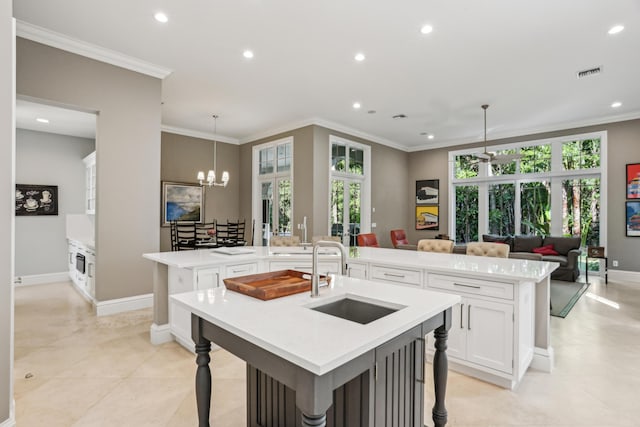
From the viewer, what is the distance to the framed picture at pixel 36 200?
598 centimetres

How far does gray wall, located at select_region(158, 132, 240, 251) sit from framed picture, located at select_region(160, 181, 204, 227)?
0.13 meters

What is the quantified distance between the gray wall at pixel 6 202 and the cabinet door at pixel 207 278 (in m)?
1.22

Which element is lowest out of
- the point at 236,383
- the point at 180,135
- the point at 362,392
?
the point at 236,383

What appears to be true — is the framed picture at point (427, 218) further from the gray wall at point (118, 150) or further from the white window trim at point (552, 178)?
the gray wall at point (118, 150)

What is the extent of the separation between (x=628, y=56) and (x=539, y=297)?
357 centimetres

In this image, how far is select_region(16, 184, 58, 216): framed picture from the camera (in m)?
5.98

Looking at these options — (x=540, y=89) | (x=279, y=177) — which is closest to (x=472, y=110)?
(x=540, y=89)

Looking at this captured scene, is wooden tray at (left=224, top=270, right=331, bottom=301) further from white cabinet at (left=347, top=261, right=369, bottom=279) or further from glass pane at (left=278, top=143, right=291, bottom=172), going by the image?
glass pane at (left=278, top=143, right=291, bottom=172)

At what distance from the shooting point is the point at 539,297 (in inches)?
106

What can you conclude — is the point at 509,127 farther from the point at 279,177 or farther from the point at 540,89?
the point at 279,177

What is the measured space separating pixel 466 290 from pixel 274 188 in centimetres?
548

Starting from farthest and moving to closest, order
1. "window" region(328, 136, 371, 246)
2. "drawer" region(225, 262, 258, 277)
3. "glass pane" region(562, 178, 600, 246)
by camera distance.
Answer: "window" region(328, 136, 371, 246)
"glass pane" region(562, 178, 600, 246)
"drawer" region(225, 262, 258, 277)

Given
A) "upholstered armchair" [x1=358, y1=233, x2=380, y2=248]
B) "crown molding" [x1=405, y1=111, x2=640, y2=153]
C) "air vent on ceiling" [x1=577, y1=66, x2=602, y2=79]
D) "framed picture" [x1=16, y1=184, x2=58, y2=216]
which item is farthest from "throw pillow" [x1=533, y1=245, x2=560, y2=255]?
"framed picture" [x1=16, y1=184, x2=58, y2=216]

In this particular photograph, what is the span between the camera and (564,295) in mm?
5098
